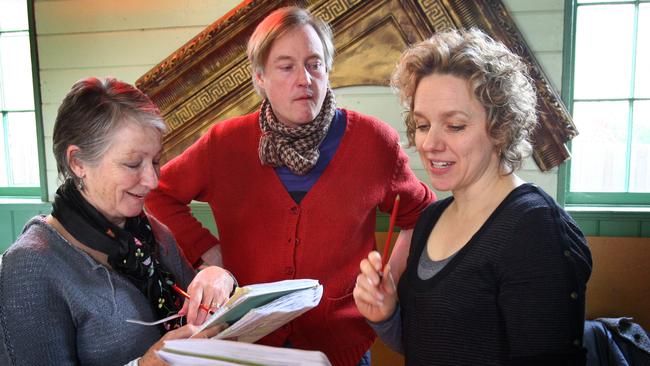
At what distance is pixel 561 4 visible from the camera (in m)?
2.29

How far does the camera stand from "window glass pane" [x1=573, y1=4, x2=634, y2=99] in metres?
2.44

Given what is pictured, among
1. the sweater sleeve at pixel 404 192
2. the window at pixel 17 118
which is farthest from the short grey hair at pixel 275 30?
the window at pixel 17 118

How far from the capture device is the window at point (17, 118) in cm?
308

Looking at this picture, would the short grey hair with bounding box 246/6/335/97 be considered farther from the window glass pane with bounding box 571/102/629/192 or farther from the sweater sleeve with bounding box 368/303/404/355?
the window glass pane with bounding box 571/102/629/192

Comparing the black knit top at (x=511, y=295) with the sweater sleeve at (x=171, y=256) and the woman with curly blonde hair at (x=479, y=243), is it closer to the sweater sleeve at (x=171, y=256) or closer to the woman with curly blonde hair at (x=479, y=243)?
the woman with curly blonde hair at (x=479, y=243)

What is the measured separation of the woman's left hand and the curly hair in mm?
703

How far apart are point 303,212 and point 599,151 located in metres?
1.80

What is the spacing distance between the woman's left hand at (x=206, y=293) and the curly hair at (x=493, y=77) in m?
0.70

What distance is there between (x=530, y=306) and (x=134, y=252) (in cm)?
88

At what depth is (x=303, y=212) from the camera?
149 centimetres

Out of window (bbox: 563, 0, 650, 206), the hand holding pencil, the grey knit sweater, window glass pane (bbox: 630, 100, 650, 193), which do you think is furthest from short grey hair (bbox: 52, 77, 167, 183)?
window glass pane (bbox: 630, 100, 650, 193)

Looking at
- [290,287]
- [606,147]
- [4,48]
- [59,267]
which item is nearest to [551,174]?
[606,147]

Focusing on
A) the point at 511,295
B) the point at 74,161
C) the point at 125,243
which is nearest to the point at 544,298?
the point at 511,295

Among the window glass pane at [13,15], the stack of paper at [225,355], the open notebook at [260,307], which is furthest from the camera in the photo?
the window glass pane at [13,15]
